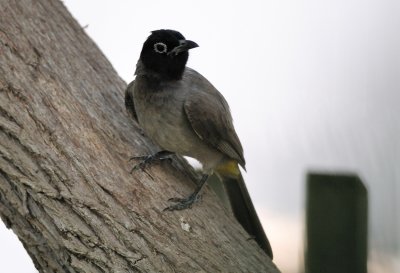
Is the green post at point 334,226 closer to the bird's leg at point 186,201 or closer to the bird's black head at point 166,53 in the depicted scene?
the bird's leg at point 186,201

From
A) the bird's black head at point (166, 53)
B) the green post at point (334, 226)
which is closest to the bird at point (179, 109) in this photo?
the bird's black head at point (166, 53)

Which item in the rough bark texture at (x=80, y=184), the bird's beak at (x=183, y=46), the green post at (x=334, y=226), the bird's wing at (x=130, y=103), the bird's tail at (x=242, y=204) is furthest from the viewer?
the bird's tail at (x=242, y=204)

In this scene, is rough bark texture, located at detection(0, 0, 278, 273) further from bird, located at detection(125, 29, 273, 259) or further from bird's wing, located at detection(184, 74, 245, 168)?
bird's wing, located at detection(184, 74, 245, 168)

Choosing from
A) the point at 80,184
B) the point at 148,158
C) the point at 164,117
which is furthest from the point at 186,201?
the point at 80,184

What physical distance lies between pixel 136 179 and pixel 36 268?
0.57 metres

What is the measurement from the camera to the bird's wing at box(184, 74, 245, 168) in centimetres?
347

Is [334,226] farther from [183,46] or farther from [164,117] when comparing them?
[183,46]

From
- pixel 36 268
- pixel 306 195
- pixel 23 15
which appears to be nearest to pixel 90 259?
pixel 36 268

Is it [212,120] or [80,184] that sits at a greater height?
[212,120]

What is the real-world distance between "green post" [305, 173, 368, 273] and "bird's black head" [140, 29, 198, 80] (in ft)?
2.88

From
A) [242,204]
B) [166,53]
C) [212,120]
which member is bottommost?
[242,204]

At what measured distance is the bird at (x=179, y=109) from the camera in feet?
11.3

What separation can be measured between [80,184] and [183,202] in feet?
1.77

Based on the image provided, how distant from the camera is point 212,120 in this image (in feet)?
11.5
